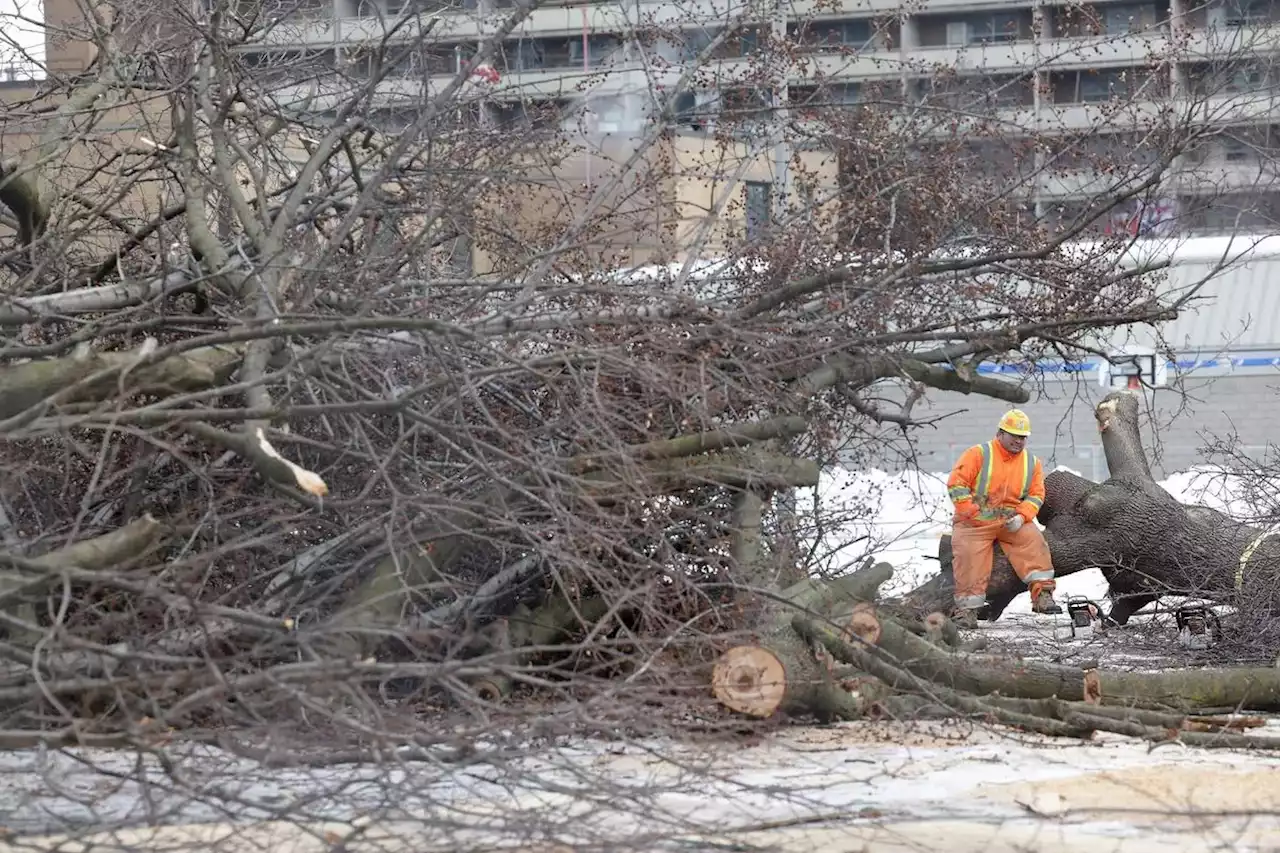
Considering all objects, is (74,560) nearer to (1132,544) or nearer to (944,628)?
(944,628)

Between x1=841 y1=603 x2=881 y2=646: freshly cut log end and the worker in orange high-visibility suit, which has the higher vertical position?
x1=841 y1=603 x2=881 y2=646: freshly cut log end

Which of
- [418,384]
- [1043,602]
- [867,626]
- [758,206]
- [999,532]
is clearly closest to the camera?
[418,384]

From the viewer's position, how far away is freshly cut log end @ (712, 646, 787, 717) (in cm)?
650

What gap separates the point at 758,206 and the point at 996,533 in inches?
121

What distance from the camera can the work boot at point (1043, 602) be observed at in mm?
10836

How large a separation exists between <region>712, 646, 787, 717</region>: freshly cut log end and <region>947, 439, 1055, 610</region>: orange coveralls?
460 centimetres

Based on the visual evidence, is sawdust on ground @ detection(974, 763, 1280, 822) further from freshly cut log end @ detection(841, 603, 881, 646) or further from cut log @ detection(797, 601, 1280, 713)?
freshly cut log end @ detection(841, 603, 881, 646)

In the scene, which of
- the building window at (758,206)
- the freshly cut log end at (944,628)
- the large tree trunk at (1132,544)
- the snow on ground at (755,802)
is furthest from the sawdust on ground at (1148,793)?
the building window at (758,206)

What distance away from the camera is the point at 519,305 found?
21.8 ft

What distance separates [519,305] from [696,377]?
2.44 feet

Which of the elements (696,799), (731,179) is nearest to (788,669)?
(696,799)

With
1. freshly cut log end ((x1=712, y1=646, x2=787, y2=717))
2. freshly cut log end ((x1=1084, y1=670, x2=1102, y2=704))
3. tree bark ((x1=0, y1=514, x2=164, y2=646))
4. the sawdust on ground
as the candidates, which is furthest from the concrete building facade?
tree bark ((x1=0, y1=514, x2=164, y2=646))

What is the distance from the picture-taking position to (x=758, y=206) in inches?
364

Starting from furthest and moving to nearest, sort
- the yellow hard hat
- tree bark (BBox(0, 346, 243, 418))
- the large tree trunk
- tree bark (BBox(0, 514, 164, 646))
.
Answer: the yellow hard hat, the large tree trunk, tree bark (BBox(0, 346, 243, 418)), tree bark (BBox(0, 514, 164, 646))
